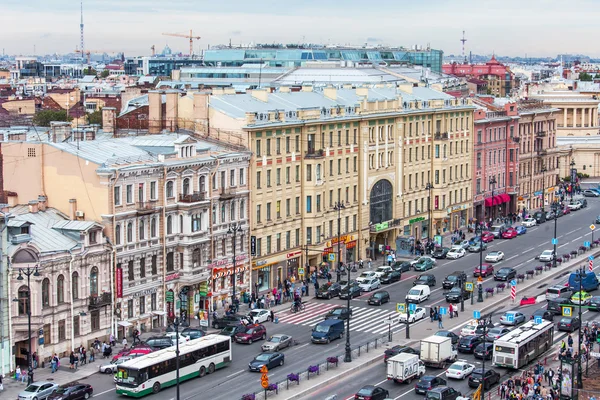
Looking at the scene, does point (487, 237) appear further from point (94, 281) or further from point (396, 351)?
point (94, 281)

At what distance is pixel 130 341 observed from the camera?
78.6m

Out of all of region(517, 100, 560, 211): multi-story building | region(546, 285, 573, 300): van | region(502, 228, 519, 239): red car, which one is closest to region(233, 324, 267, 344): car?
region(546, 285, 573, 300): van

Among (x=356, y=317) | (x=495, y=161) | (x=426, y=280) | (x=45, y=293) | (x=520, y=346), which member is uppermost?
(x=495, y=161)

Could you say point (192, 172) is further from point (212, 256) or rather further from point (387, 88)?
point (387, 88)

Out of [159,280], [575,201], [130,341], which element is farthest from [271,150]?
[575,201]

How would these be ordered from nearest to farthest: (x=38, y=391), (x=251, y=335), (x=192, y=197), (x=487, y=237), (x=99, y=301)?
(x=38, y=391), (x=99, y=301), (x=251, y=335), (x=192, y=197), (x=487, y=237)

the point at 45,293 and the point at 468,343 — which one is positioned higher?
the point at 45,293

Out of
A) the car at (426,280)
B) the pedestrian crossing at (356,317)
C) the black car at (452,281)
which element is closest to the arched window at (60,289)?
the pedestrian crossing at (356,317)

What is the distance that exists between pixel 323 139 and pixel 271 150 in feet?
27.0

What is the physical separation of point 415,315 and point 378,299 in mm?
5752

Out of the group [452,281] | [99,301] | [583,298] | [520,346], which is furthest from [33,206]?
[583,298]

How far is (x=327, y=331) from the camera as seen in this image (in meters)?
78.3

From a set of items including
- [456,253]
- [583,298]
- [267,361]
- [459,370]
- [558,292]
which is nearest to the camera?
[459,370]

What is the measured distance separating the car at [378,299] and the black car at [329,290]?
3269 millimetres
